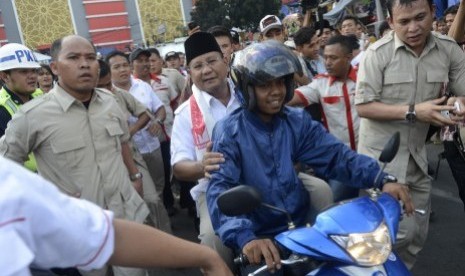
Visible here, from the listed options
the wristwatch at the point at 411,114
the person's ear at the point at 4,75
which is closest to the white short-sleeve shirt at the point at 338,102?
the wristwatch at the point at 411,114

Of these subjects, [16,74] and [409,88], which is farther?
[16,74]

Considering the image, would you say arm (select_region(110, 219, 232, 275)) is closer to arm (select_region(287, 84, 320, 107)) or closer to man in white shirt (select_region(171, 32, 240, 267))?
man in white shirt (select_region(171, 32, 240, 267))

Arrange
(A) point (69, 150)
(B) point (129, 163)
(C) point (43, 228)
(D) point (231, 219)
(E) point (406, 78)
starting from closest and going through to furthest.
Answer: (C) point (43, 228), (D) point (231, 219), (E) point (406, 78), (A) point (69, 150), (B) point (129, 163)

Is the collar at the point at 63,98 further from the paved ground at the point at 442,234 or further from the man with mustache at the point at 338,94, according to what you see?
the paved ground at the point at 442,234

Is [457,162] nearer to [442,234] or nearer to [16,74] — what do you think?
[442,234]

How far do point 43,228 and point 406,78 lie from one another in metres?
2.41

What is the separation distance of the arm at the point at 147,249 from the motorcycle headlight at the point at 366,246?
640 mm

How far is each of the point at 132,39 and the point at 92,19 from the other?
18.2 feet

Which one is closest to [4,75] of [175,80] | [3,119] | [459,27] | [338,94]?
[3,119]

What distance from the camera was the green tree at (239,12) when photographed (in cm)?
4162

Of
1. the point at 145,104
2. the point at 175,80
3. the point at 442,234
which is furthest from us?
the point at 175,80

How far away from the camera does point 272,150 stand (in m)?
2.32

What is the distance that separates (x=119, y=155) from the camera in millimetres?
3264

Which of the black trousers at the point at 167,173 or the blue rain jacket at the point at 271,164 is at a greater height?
the blue rain jacket at the point at 271,164
